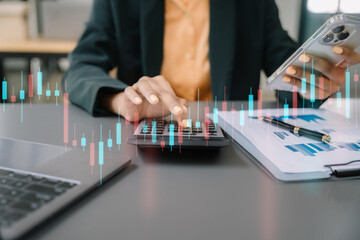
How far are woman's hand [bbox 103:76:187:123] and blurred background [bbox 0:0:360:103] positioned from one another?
0.90 metres

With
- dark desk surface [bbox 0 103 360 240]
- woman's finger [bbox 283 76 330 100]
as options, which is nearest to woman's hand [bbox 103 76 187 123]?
dark desk surface [bbox 0 103 360 240]

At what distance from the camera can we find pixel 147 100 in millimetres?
530

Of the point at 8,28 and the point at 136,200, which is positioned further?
the point at 8,28

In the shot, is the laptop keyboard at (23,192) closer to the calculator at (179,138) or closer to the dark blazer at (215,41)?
the calculator at (179,138)

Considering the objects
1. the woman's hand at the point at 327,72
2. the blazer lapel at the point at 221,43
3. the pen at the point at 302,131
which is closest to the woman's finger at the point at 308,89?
the woman's hand at the point at 327,72

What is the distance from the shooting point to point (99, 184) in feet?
1.03

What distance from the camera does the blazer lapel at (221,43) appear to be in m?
0.95

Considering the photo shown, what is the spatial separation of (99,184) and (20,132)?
0.84ft

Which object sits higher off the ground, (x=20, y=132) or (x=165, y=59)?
(x=165, y=59)

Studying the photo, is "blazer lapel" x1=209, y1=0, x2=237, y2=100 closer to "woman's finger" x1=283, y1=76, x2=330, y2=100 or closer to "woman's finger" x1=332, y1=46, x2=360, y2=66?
"woman's finger" x1=283, y1=76, x2=330, y2=100

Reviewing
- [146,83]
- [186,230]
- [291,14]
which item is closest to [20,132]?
[146,83]

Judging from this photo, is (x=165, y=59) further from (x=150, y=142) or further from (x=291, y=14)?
(x=291, y=14)

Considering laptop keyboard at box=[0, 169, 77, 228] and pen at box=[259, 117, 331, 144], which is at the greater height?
pen at box=[259, 117, 331, 144]

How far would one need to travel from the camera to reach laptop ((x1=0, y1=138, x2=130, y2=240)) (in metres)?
0.23
